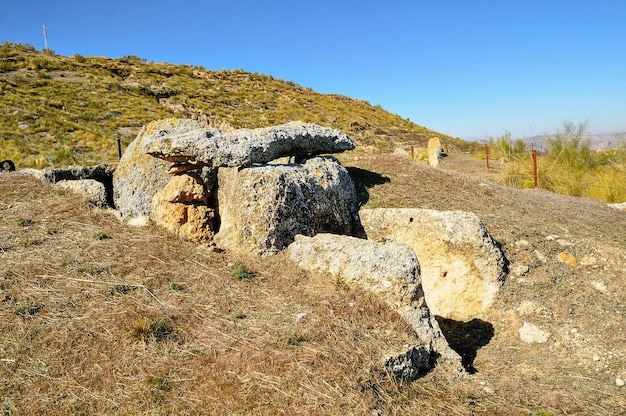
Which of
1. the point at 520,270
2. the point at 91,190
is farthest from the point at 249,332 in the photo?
the point at 91,190

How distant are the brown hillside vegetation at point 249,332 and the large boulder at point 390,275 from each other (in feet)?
0.51

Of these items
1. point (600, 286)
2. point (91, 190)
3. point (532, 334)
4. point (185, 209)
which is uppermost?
point (91, 190)

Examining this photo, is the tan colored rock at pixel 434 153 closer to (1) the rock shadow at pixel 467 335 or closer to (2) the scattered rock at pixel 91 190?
(1) the rock shadow at pixel 467 335

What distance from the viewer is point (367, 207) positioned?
7.91 meters

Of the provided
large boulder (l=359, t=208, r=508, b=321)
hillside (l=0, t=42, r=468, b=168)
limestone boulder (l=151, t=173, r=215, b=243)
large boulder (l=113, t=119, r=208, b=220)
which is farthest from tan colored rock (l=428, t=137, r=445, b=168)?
limestone boulder (l=151, t=173, r=215, b=243)

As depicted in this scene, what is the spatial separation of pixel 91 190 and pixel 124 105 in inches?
759

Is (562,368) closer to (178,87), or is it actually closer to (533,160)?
(533,160)

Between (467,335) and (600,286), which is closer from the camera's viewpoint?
(467,335)

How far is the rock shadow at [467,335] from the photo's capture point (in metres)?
5.19

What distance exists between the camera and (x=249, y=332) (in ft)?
13.2

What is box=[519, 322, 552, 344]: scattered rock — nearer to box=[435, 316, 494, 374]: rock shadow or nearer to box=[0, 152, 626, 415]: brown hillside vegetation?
box=[0, 152, 626, 415]: brown hillside vegetation

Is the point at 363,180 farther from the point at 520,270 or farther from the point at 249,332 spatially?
the point at 249,332

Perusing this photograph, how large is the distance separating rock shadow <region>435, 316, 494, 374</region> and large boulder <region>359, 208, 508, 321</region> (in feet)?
0.59

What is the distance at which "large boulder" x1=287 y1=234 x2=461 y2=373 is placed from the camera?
4.54 metres
